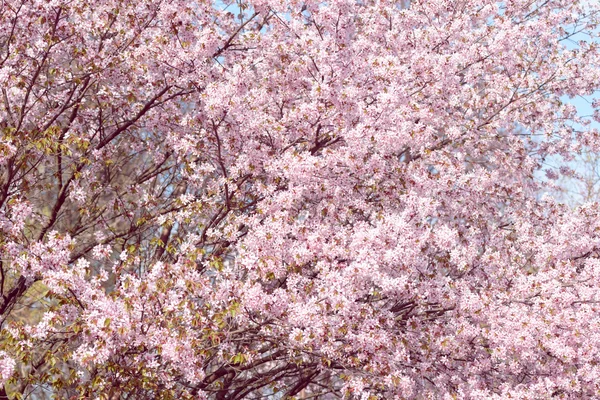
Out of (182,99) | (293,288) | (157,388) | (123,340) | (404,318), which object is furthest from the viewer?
(182,99)

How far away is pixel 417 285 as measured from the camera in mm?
7816

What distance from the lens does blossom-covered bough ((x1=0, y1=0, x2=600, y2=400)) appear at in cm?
650

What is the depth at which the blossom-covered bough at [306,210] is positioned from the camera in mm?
6504

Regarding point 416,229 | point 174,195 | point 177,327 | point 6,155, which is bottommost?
point 177,327

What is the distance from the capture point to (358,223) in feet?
24.6

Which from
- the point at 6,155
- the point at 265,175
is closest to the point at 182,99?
the point at 265,175

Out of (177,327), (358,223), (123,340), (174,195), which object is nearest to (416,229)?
(358,223)

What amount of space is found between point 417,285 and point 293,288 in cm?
174

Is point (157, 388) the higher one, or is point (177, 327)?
point (177, 327)

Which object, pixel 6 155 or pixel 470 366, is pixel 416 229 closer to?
pixel 470 366

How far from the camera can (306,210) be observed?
855cm

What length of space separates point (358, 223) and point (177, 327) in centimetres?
250

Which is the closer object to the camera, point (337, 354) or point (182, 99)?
point (337, 354)

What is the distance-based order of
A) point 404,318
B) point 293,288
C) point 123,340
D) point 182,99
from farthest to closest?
1. point 182,99
2. point 404,318
3. point 293,288
4. point 123,340
